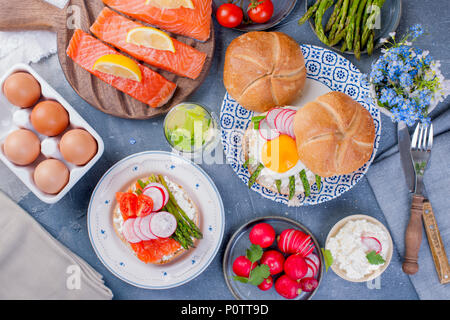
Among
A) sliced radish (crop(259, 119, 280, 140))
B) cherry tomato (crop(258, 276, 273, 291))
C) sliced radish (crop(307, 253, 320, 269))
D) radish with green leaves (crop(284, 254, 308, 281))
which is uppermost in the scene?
sliced radish (crop(259, 119, 280, 140))

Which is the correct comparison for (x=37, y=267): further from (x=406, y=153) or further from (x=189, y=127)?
(x=406, y=153)

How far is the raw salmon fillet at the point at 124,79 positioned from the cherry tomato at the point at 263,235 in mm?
714

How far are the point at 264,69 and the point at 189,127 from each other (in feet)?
1.38

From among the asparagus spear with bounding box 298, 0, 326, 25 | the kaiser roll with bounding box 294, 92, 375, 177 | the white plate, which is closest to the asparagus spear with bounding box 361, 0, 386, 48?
the asparagus spear with bounding box 298, 0, 326, 25

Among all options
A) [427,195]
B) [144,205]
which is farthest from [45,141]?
[427,195]

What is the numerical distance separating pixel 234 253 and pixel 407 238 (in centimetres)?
79

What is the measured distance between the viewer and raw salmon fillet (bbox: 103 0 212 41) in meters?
1.58

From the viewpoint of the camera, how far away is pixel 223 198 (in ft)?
5.76

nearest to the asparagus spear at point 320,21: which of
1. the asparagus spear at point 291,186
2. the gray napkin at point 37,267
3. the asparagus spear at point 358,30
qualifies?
the asparagus spear at point 358,30

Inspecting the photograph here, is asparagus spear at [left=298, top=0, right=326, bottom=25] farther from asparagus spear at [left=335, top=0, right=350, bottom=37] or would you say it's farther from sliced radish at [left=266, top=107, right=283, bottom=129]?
sliced radish at [left=266, top=107, right=283, bottom=129]

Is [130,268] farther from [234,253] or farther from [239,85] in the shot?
[239,85]

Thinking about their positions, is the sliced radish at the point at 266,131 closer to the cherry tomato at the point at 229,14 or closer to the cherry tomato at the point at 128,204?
the cherry tomato at the point at 229,14

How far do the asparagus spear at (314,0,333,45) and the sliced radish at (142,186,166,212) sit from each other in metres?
0.99

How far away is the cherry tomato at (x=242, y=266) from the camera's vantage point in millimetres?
1629
